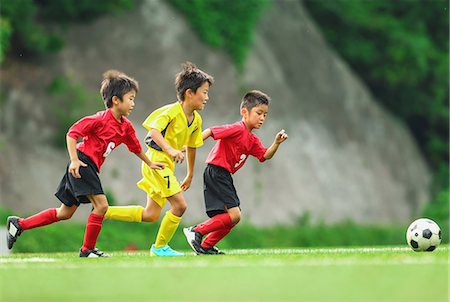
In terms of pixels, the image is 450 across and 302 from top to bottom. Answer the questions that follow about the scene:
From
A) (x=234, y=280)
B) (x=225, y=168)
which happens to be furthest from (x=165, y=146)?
(x=234, y=280)

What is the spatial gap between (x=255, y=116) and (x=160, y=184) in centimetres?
146

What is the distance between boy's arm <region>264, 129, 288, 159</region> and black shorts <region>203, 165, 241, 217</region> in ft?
1.73

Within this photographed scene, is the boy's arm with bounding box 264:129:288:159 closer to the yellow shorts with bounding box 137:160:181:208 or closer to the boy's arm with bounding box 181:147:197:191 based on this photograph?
the boy's arm with bounding box 181:147:197:191

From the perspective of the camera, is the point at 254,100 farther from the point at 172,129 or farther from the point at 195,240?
the point at 195,240

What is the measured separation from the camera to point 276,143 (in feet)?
36.0

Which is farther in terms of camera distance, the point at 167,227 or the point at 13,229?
the point at 13,229

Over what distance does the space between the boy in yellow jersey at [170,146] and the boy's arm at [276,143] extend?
828 millimetres

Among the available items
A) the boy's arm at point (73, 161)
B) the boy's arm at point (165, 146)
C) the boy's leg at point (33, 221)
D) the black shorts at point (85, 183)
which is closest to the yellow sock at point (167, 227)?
the boy's arm at point (165, 146)

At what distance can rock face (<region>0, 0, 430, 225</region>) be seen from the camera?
83.5ft

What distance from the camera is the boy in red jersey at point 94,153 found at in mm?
10250

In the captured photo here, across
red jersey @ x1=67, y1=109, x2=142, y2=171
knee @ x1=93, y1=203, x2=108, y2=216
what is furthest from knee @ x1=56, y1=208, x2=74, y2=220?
red jersey @ x1=67, y1=109, x2=142, y2=171

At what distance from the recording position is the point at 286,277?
7016mm

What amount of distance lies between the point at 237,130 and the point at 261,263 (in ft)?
9.80

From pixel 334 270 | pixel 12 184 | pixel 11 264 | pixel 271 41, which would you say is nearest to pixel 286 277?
pixel 334 270
